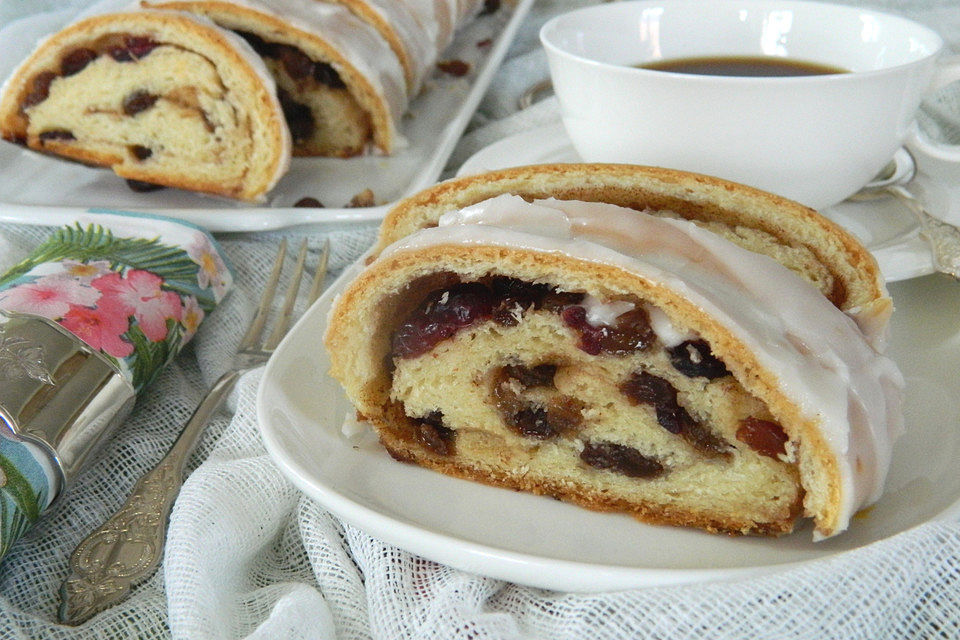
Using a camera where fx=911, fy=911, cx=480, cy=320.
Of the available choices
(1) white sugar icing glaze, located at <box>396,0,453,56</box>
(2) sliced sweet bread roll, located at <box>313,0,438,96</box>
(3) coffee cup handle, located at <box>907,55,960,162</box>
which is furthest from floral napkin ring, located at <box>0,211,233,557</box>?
(3) coffee cup handle, located at <box>907,55,960,162</box>

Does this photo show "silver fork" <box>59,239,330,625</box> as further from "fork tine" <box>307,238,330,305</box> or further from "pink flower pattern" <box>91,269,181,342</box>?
"fork tine" <box>307,238,330,305</box>

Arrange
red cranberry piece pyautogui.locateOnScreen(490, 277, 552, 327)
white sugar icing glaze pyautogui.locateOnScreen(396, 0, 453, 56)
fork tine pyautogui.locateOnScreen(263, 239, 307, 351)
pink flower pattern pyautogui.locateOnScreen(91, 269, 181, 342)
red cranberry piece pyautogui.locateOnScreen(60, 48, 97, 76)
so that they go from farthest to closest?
1. white sugar icing glaze pyautogui.locateOnScreen(396, 0, 453, 56)
2. red cranberry piece pyautogui.locateOnScreen(60, 48, 97, 76)
3. fork tine pyautogui.locateOnScreen(263, 239, 307, 351)
4. pink flower pattern pyautogui.locateOnScreen(91, 269, 181, 342)
5. red cranberry piece pyautogui.locateOnScreen(490, 277, 552, 327)

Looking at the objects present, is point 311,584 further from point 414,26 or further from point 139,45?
point 414,26

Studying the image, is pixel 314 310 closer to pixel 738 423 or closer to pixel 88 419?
pixel 88 419

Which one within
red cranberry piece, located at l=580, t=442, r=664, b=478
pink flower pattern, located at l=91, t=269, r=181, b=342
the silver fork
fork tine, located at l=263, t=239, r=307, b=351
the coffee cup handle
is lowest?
fork tine, located at l=263, t=239, r=307, b=351

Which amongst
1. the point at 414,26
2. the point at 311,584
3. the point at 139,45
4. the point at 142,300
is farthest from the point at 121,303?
the point at 414,26
